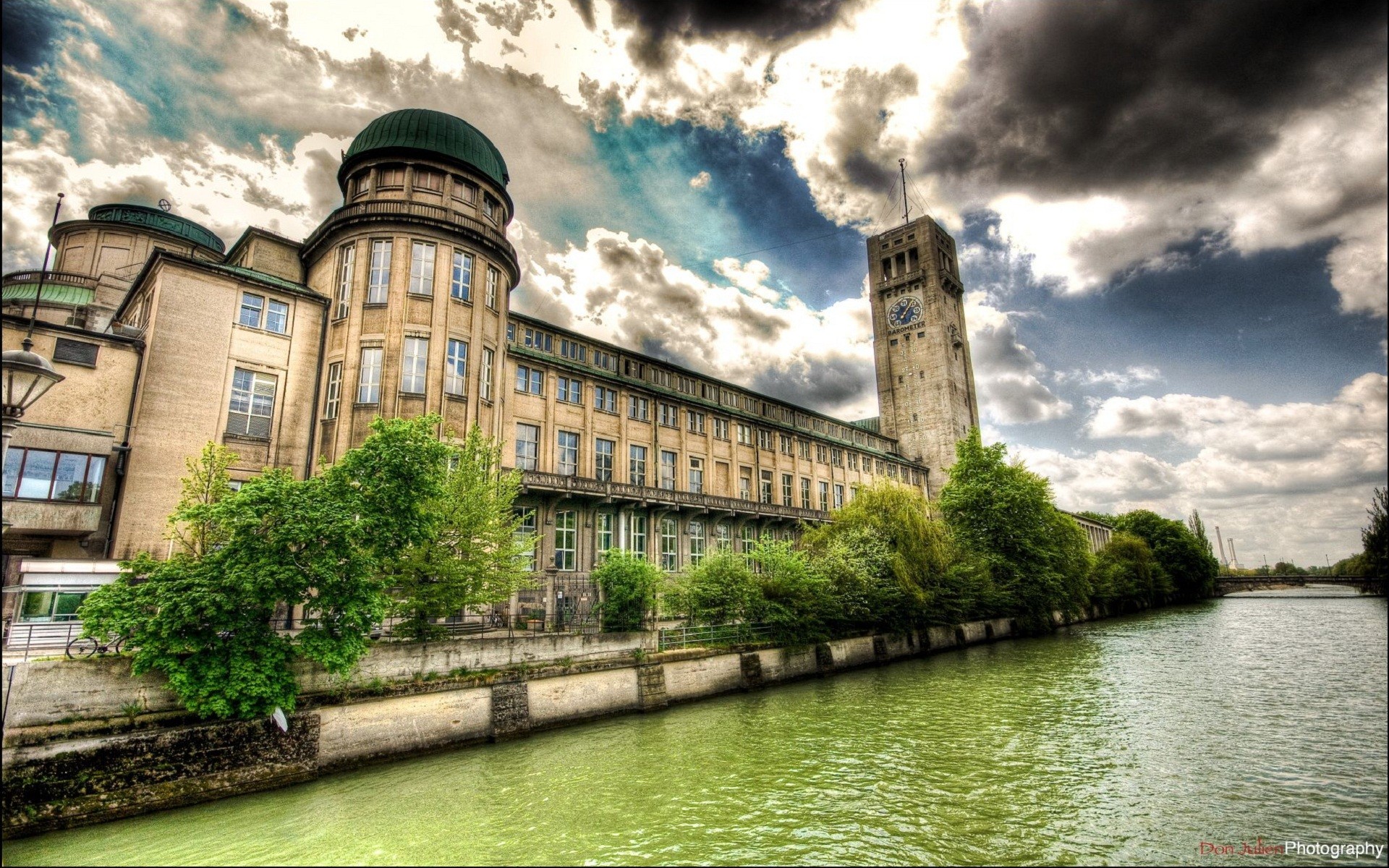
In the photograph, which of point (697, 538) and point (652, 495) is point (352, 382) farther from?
point (697, 538)

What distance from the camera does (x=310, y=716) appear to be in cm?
1641

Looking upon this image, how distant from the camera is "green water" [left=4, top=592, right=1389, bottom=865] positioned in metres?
11.5

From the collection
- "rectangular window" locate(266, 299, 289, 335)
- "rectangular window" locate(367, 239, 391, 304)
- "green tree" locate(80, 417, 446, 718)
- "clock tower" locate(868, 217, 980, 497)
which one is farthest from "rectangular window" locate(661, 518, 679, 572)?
"clock tower" locate(868, 217, 980, 497)

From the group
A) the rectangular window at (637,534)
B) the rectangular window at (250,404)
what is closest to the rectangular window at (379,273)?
the rectangular window at (250,404)

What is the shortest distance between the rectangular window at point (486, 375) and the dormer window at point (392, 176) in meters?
8.74

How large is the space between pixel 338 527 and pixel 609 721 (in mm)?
11193

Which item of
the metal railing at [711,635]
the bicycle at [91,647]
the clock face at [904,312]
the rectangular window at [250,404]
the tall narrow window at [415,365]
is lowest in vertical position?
the metal railing at [711,635]

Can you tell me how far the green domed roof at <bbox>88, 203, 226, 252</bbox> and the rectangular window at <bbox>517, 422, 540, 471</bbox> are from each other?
1053 inches

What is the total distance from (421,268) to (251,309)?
7.07 metres

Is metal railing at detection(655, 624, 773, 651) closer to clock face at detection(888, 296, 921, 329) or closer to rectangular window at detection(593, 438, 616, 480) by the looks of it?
rectangular window at detection(593, 438, 616, 480)

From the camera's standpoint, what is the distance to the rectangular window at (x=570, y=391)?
39000 mm

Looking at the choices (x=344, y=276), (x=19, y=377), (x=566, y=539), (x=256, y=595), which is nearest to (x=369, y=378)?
(x=344, y=276)

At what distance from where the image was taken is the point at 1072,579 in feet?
156

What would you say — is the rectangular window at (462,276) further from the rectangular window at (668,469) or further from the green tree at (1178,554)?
the green tree at (1178,554)
